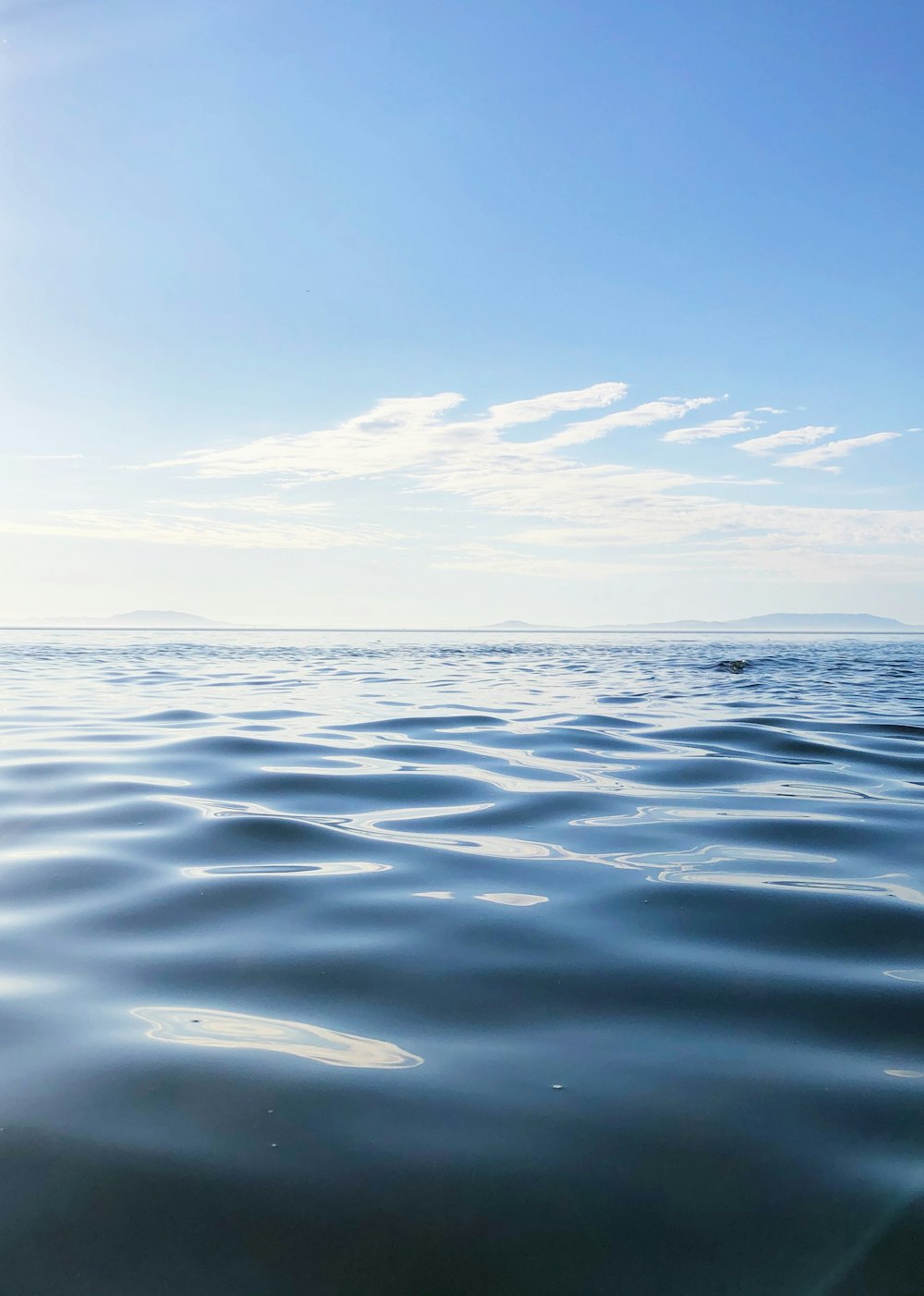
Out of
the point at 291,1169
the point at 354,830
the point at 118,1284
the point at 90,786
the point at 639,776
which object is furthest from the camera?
the point at 639,776

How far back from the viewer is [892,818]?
206 inches

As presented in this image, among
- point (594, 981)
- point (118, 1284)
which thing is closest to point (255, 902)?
point (594, 981)

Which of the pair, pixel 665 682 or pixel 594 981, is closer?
pixel 594 981

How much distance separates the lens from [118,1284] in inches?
62.1

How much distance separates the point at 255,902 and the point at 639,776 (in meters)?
3.64

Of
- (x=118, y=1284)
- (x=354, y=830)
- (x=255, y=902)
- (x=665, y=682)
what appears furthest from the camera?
(x=665, y=682)

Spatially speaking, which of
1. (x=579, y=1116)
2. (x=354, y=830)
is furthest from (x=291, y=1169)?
(x=354, y=830)

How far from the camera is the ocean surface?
5.49 feet

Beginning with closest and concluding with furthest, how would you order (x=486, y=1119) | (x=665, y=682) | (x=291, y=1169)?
(x=291, y=1169) < (x=486, y=1119) < (x=665, y=682)

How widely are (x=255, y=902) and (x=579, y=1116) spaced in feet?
6.45

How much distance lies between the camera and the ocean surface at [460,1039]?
5.49 feet

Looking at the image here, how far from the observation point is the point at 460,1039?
2500mm

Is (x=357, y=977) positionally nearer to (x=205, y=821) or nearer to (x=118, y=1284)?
(x=118, y=1284)

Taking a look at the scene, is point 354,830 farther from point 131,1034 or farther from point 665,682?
point 665,682
